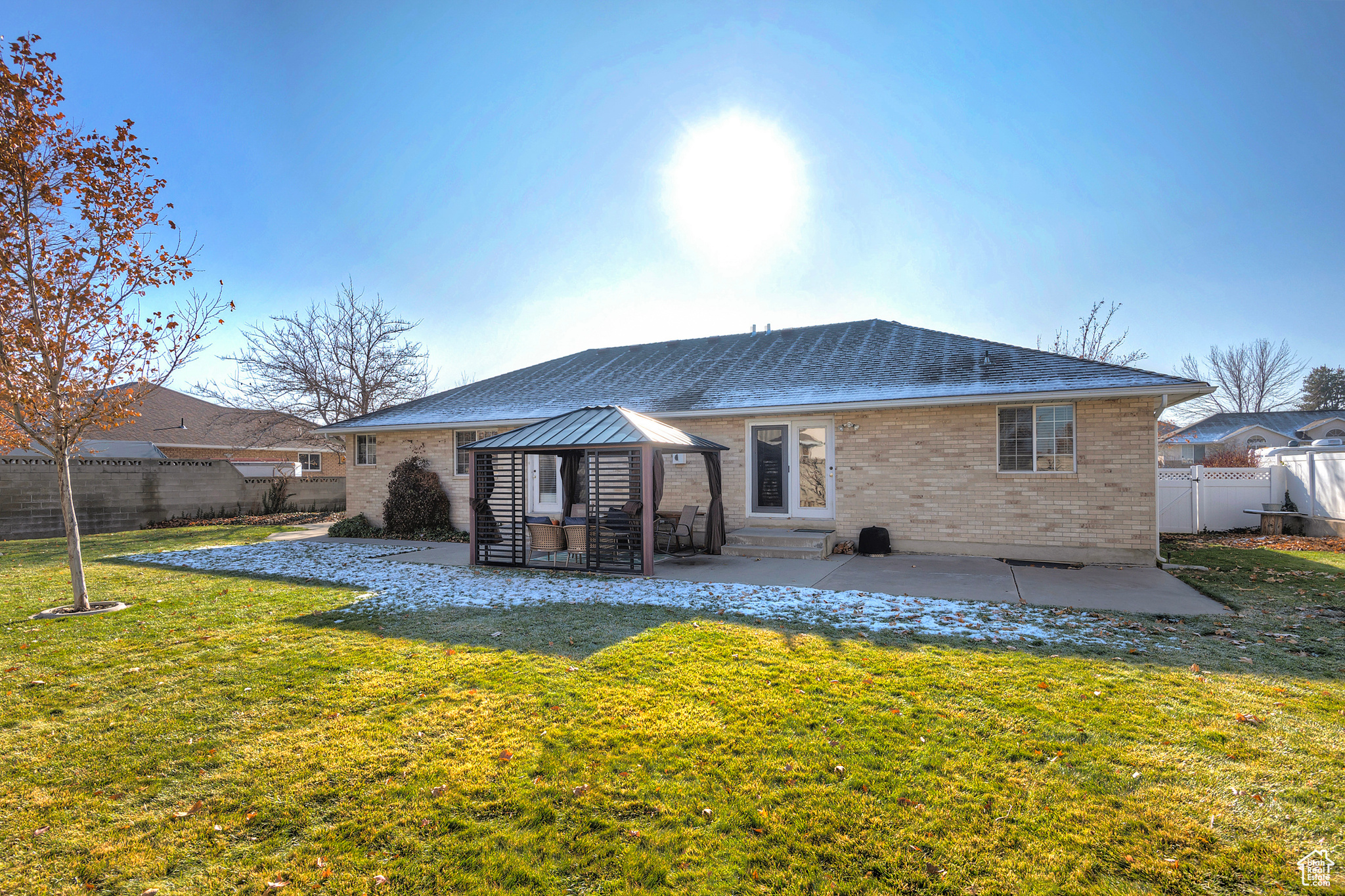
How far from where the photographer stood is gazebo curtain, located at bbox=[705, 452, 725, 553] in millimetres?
10992

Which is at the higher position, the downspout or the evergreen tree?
the evergreen tree

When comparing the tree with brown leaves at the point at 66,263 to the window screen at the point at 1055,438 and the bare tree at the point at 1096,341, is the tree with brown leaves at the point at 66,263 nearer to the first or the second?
the window screen at the point at 1055,438

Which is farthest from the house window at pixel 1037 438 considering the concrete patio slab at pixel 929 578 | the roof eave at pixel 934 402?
the concrete patio slab at pixel 929 578

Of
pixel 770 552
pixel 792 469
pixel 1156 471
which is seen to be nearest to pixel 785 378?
pixel 792 469

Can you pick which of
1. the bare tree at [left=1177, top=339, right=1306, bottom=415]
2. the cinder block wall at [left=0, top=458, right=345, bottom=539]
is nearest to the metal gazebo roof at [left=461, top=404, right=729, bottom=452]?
the cinder block wall at [left=0, top=458, right=345, bottom=539]

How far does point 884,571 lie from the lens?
9.02 m

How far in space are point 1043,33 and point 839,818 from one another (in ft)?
43.1

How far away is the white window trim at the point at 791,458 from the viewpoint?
37.7 feet

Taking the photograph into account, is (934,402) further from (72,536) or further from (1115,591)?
(72,536)

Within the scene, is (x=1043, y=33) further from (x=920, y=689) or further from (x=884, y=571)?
(x=920, y=689)

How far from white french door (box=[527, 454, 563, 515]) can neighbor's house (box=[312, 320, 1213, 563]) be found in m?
0.04

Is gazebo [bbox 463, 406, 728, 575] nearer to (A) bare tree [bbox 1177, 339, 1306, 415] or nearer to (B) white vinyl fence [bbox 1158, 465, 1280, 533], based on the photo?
(B) white vinyl fence [bbox 1158, 465, 1280, 533]

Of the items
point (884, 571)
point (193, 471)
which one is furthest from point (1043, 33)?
point (193, 471)

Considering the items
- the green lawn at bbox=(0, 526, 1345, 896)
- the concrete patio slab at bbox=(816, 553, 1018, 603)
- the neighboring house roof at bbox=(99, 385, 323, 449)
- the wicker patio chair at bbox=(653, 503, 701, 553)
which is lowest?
the concrete patio slab at bbox=(816, 553, 1018, 603)
